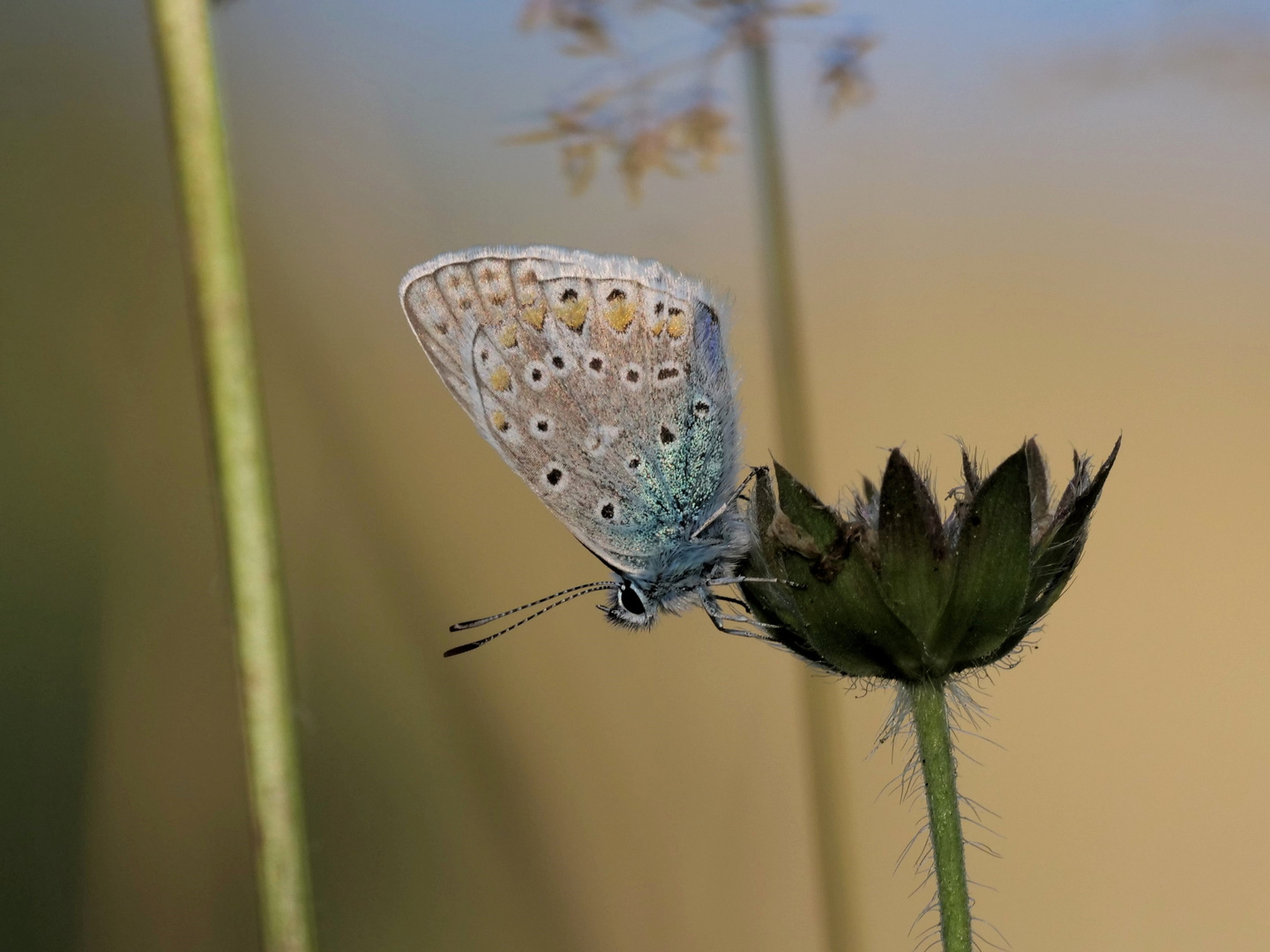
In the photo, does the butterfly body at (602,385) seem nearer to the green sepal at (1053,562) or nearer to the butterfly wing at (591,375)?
the butterfly wing at (591,375)

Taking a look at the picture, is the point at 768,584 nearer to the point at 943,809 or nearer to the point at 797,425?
the point at 943,809

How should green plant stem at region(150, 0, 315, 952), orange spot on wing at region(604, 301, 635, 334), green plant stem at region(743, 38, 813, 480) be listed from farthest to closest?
green plant stem at region(743, 38, 813, 480) < orange spot on wing at region(604, 301, 635, 334) < green plant stem at region(150, 0, 315, 952)

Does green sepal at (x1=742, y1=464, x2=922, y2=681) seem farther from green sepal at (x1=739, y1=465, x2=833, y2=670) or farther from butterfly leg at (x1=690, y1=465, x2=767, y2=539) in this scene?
butterfly leg at (x1=690, y1=465, x2=767, y2=539)

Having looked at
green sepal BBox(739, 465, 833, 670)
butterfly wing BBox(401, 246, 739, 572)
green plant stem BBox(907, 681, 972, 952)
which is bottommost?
green plant stem BBox(907, 681, 972, 952)

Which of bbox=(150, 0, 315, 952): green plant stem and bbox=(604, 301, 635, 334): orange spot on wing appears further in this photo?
bbox=(604, 301, 635, 334): orange spot on wing

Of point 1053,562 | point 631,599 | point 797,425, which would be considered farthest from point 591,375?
point 797,425

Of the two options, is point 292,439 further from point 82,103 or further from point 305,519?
point 82,103

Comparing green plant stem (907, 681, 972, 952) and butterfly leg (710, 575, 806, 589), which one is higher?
butterfly leg (710, 575, 806, 589)

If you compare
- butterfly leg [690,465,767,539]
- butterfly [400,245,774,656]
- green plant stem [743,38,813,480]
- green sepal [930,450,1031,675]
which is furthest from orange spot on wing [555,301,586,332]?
green plant stem [743,38,813,480]
